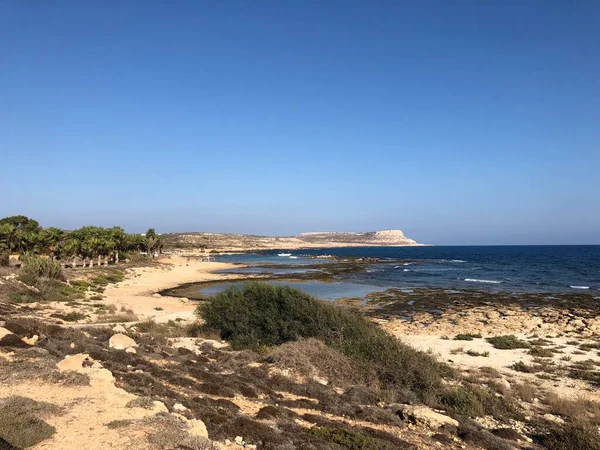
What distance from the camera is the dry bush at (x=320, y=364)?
12005mm

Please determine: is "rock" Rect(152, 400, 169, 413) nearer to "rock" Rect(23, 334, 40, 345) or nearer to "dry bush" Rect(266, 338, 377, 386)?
"dry bush" Rect(266, 338, 377, 386)

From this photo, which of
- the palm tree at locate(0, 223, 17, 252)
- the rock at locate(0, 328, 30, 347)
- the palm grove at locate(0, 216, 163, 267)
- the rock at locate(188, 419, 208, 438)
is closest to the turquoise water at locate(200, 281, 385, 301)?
the palm grove at locate(0, 216, 163, 267)

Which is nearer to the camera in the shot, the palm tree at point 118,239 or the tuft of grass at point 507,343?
the tuft of grass at point 507,343

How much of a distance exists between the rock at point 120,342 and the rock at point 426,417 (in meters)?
→ 9.44

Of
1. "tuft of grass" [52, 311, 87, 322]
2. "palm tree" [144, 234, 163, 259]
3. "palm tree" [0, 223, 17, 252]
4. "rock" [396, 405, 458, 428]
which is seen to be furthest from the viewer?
"palm tree" [144, 234, 163, 259]

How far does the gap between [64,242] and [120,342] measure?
4775cm

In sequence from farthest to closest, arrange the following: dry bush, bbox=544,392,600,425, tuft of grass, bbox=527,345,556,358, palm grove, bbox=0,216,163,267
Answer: palm grove, bbox=0,216,163,267 → tuft of grass, bbox=527,345,556,358 → dry bush, bbox=544,392,600,425

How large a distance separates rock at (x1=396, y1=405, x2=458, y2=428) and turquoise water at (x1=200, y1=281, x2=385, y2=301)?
101 feet

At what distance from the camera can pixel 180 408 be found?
849cm

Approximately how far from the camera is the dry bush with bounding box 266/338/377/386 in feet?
39.4

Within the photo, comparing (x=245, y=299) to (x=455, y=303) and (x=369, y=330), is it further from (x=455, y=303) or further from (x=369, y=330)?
A: (x=455, y=303)

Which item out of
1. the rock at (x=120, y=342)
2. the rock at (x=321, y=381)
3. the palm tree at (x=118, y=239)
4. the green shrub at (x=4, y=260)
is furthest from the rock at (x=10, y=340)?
the palm tree at (x=118, y=239)

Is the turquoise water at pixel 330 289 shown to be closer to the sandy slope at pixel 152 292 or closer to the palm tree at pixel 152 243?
the sandy slope at pixel 152 292

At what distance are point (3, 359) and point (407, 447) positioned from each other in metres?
10.4
